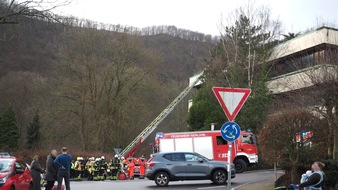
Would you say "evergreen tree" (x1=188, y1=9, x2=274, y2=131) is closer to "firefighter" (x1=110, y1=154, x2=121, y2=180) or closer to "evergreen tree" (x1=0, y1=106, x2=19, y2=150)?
"firefighter" (x1=110, y1=154, x2=121, y2=180)

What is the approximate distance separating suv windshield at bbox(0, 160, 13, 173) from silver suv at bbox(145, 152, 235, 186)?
25.5 ft

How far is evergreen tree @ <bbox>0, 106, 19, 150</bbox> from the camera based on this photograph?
5488 cm

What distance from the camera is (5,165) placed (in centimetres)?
1508

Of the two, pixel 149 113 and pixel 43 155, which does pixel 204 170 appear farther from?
pixel 149 113

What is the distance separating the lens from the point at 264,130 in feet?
56.7

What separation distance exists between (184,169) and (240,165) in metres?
10.4

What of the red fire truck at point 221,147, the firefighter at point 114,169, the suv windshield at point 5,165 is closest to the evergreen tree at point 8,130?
the firefighter at point 114,169

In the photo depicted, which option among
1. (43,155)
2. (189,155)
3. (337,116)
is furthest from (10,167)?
(43,155)

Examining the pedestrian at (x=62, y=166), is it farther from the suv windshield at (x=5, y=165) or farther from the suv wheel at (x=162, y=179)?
the suv wheel at (x=162, y=179)

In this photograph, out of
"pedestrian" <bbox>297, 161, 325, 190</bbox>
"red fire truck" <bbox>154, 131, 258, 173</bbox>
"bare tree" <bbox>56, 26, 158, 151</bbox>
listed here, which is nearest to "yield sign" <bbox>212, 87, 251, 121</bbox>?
"pedestrian" <bbox>297, 161, 325, 190</bbox>

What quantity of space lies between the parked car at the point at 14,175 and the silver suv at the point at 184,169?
6.80 meters

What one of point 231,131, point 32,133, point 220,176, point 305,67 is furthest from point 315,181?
point 32,133

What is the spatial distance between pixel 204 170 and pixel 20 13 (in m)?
13.5

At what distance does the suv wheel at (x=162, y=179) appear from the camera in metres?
21.1
